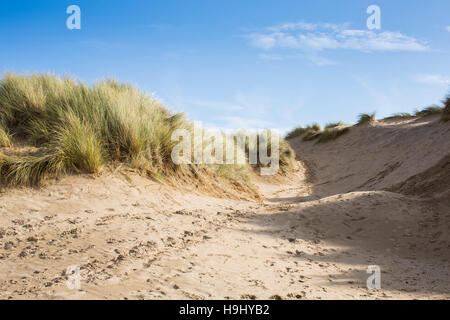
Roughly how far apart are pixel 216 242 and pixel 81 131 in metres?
2.92

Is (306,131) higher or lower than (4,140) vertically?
higher

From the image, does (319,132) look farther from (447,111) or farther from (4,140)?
(4,140)

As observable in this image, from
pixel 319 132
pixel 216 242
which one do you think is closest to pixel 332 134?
pixel 319 132

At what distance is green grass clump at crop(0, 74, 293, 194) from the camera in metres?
5.34

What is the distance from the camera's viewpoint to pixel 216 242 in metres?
4.15

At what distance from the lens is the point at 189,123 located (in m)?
7.59

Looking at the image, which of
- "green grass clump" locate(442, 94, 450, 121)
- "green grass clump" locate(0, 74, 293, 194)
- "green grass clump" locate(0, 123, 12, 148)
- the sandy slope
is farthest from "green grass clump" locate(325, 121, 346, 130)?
"green grass clump" locate(0, 123, 12, 148)

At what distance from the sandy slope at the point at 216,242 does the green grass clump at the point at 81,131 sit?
37 centimetres

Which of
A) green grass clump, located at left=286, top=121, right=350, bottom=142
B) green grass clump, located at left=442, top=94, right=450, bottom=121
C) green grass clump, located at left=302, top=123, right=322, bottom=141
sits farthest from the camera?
green grass clump, located at left=302, top=123, right=322, bottom=141

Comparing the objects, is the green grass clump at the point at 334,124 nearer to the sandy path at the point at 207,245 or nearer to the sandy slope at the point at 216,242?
the sandy slope at the point at 216,242

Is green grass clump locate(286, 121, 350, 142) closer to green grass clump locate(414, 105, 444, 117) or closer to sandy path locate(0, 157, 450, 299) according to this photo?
green grass clump locate(414, 105, 444, 117)

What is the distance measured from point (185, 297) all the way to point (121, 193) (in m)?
2.83

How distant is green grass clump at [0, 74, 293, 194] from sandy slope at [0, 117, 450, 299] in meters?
0.37

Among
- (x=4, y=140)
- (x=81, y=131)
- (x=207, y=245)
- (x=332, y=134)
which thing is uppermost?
(x=332, y=134)
